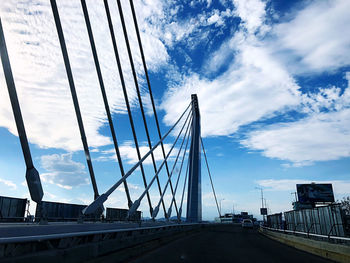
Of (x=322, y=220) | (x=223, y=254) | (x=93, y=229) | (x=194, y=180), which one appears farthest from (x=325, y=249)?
(x=194, y=180)

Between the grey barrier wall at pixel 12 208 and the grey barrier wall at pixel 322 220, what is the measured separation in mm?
14389

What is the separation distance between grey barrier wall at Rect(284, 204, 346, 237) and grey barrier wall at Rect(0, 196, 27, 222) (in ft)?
47.2

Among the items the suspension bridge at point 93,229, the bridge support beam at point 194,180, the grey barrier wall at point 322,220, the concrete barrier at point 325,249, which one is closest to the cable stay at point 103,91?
the suspension bridge at point 93,229

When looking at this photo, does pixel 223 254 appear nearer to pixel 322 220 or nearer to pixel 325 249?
pixel 325 249

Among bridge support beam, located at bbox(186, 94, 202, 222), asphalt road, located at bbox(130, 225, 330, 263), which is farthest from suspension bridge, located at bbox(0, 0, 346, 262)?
bridge support beam, located at bbox(186, 94, 202, 222)

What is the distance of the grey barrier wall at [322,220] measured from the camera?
1234 cm

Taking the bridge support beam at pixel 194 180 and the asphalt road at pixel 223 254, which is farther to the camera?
the bridge support beam at pixel 194 180

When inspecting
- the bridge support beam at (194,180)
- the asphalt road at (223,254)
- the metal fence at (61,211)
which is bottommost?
the asphalt road at (223,254)

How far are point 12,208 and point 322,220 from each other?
15.3 m

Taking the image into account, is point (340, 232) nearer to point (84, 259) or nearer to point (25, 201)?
point (84, 259)

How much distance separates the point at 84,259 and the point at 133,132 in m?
13.8

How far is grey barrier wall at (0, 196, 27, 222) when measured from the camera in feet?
44.4

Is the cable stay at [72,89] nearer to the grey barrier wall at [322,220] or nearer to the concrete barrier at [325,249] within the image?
the concrete barrier at [325,249]

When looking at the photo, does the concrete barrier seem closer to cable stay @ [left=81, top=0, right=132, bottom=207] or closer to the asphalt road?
the asphalt road
